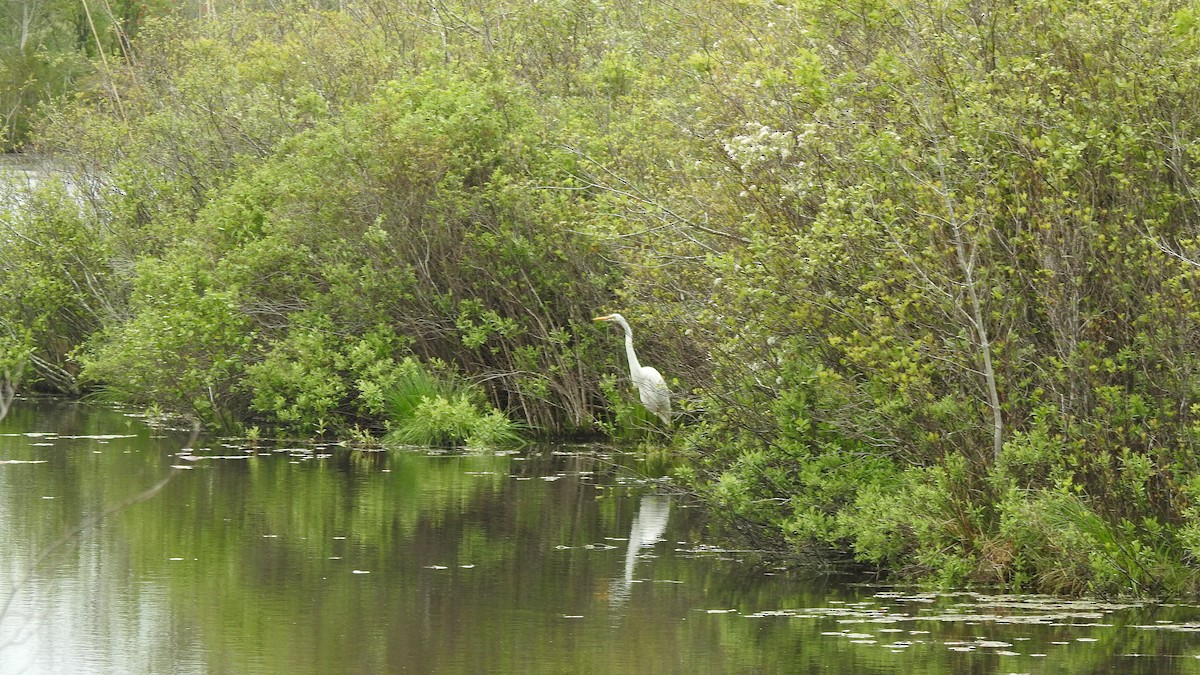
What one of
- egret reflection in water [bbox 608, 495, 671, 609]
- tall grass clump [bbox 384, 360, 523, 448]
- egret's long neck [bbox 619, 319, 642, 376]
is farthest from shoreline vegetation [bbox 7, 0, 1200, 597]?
egret reflection in water [bbox 608, 495, 671, 609]

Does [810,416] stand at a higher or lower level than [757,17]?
lower

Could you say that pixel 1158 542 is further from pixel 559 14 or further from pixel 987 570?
pixel 559 14

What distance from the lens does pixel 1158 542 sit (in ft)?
34.9

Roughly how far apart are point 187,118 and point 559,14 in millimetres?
5519

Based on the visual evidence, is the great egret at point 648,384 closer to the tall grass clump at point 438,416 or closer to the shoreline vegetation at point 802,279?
the shoreline vegetation at point 802,279

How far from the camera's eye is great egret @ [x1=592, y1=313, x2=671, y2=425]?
1869 centimetres

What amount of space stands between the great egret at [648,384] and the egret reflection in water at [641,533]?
2393 millimetres

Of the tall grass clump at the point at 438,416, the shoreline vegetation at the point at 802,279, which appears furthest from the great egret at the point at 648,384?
the tall grass clump at the point at 438,416

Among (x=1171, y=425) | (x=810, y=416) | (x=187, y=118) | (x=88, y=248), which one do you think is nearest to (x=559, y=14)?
(x=187, y=118)

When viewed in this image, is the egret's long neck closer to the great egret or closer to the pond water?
the great egret

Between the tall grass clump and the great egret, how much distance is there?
6.94 ft

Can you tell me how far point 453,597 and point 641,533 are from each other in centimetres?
336

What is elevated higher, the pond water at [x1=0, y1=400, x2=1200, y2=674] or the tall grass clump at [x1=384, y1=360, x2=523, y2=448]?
the tall grass clump at [x1=384, y1=360, x2=523, y2=448]

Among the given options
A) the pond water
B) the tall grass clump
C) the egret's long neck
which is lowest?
the pond water
